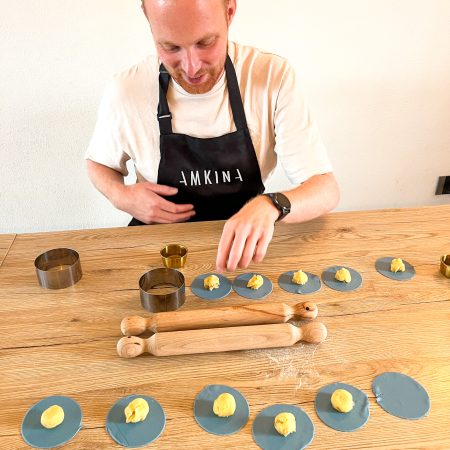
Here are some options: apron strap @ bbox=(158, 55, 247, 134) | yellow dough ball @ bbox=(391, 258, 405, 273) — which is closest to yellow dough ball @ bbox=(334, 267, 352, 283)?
yellow dough ball @ bbox=(391, 258, 405, 273)

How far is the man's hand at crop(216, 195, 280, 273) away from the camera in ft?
3.33

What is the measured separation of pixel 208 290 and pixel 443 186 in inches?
83.6

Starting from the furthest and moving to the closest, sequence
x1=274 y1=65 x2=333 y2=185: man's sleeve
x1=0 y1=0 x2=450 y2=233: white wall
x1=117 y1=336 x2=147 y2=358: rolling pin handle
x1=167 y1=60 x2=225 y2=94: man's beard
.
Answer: x1=0 y1=0 x2=450 y2=233: white wall, x1=274 y1=65 x2=333 y2=185: man's sleeve, x1=167 y1=60 x2=225 y2=94: man's beard, x1=117 y1=336 x2=147 y2=358: rolling pin handle

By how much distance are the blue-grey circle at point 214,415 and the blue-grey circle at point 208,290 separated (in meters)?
0.26

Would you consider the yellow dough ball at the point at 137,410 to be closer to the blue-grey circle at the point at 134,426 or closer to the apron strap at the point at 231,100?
the blue-grey circle at the point at 134,426

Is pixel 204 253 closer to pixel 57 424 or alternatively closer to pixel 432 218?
pixel 57 424

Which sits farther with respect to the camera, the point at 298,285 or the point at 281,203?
the point at 281,203

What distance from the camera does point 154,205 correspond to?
135 centimetres

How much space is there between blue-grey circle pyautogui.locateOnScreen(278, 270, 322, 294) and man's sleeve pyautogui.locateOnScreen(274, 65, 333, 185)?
0.43 meters

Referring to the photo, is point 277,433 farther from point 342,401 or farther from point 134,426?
point 134,426

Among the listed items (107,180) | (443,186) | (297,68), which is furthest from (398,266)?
(443,186)

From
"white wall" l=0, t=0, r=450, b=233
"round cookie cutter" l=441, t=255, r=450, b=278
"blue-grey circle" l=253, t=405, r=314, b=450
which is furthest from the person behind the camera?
"white wall" l=0, t=0, r=450, b=233

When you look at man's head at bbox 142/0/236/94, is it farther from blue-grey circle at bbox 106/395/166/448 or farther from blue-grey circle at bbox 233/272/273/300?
blue-grey circle at bbox 106/395/166/448

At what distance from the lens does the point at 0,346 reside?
0.88 meters
